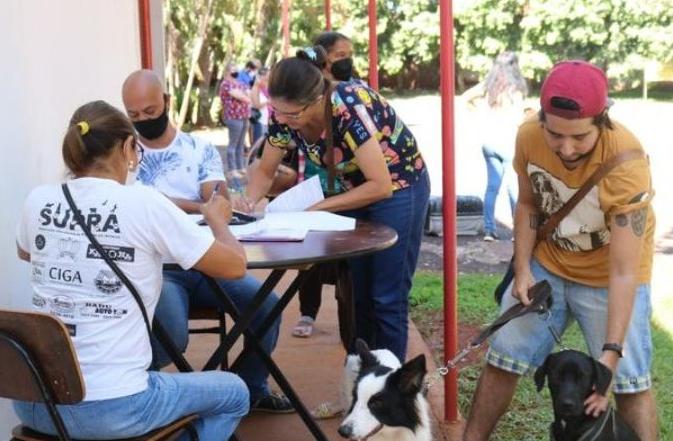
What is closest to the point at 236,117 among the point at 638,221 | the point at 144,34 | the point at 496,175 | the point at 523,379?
the point at 496,175

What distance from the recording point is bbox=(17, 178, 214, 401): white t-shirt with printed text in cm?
268

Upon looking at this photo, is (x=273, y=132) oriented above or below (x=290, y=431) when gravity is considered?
above

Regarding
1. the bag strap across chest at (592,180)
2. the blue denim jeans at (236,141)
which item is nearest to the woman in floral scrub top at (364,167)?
the bag strap across chest at (592,180)

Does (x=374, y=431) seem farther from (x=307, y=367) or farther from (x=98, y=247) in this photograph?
(x=307, y=367)

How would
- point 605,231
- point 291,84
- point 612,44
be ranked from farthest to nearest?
point 612,44
point 291,84
point 605,231

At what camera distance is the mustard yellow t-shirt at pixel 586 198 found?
3125mm

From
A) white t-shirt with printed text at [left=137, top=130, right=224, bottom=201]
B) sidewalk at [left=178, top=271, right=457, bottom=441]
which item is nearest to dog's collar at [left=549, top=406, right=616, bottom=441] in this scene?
sidewalk at [left=178, top=271, right=457, bottom=441]

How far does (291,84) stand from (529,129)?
3.22 ft

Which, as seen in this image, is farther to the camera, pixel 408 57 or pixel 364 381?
pixel 408 57

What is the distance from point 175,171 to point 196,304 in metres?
0.67

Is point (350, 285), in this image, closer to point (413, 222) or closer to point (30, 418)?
point (413, 222)

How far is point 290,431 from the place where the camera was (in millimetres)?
4414

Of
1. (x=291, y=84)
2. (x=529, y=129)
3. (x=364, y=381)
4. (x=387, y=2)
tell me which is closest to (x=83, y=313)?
(x=364, y=381)

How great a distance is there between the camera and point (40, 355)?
254cm
